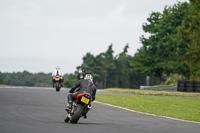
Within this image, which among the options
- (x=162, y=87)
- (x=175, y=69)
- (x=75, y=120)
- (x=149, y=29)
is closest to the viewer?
(x=75, y=120)

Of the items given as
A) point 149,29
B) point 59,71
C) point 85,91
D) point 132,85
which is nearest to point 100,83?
point 132,85

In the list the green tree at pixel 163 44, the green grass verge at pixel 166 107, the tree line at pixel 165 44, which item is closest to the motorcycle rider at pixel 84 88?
the green grass verge at pixel 166 107

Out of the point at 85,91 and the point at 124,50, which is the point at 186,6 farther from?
the point at 124,50

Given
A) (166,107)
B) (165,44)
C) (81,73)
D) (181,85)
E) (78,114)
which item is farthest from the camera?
(165,44)

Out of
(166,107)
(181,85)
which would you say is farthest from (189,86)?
(166,107)

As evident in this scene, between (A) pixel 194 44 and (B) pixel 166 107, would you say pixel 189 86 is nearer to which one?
(A) pixel 194 44

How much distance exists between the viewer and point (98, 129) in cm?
1232

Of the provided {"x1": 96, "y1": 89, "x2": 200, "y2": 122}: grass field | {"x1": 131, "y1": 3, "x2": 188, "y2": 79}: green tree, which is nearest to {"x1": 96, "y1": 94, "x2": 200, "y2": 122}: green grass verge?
{"x1": 96, "y1": 89, "x2": 200, "y2": 122}: grass field

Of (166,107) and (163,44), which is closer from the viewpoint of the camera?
(166,107)

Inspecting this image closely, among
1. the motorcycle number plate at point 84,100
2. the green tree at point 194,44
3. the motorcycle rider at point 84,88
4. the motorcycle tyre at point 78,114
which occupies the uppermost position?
the green tree at point 194,44

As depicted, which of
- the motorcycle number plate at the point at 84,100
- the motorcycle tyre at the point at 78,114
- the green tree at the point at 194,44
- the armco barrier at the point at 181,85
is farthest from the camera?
the green tree at the point at 194,44

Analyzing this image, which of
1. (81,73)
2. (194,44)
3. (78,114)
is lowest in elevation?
(78,114)

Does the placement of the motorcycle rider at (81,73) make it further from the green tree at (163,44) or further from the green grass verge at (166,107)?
the green tree at (163,44)

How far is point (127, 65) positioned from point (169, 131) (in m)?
160
